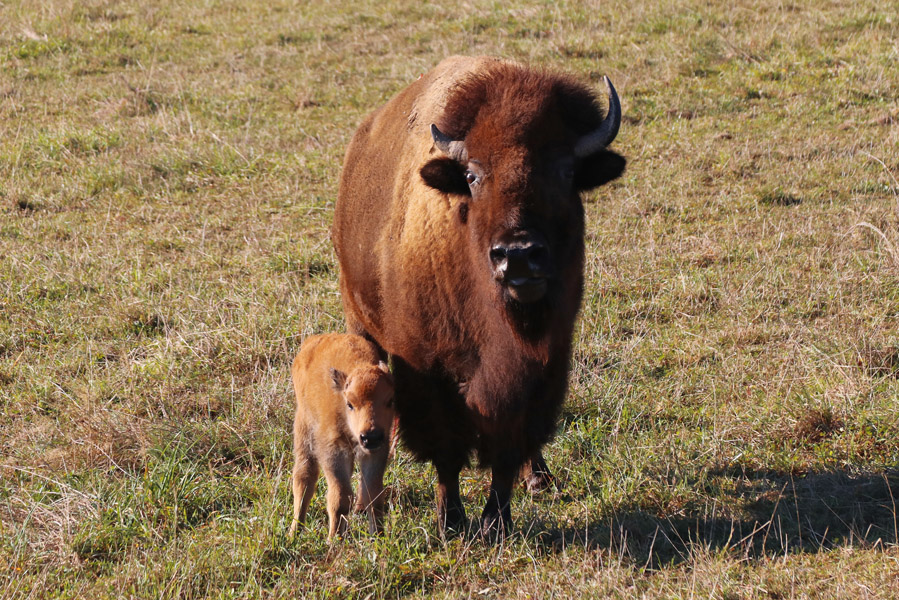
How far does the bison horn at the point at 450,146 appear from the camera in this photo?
504 cm

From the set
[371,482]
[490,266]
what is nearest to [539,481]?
[371,482]

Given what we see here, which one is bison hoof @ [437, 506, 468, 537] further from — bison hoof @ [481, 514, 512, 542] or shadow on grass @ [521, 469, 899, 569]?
shadow on grass @ [521, 469, 899, 569]

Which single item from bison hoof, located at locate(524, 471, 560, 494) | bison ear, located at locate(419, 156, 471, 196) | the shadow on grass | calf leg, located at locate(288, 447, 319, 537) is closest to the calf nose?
bison ear, located at locate(419, 156, 471, 196)

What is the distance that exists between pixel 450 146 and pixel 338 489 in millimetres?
1916

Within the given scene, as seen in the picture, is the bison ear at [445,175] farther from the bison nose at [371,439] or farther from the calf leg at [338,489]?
the calf leg at [338,489]

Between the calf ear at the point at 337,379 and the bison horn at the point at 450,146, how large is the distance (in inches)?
50.4

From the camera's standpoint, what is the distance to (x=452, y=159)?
5.06 metres

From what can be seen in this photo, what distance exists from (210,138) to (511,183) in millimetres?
8177

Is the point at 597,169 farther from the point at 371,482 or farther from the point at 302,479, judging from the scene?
the point at 302,479

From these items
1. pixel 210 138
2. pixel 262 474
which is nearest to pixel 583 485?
pixel 262 474

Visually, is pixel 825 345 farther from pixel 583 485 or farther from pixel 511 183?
pixel 511 183

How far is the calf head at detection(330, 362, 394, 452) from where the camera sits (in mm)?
4785

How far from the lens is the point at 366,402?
15.8ft

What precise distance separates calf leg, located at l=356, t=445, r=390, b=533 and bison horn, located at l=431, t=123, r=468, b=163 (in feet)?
5.20
